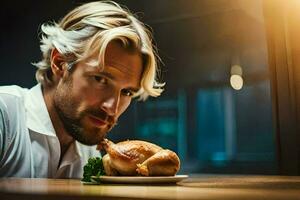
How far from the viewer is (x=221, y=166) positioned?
1.66 meters

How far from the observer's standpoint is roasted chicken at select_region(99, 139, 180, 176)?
3.23 feet

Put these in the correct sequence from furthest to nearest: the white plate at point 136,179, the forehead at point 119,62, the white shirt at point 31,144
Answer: the forehead at point 119,62
the white shirt at point 31,144
the white plate at point 136,179

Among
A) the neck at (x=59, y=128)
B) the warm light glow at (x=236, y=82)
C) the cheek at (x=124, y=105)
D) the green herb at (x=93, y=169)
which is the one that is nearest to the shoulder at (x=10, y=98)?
the neck at (x=59, y=128)

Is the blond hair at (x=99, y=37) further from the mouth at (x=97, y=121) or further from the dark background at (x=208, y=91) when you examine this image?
the mouth at (x=97, y=121)

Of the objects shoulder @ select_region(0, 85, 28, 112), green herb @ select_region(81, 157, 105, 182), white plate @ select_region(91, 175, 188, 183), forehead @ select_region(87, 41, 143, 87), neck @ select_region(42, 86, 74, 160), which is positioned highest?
forehead @ select_region(87, 41, 143, 87)

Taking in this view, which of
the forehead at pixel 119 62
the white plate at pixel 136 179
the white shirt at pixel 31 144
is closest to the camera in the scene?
the white plate at pixel 136 179

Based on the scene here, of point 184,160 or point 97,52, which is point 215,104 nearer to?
point 184,160

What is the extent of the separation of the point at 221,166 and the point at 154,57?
570 mm

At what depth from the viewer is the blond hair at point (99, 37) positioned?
172cm

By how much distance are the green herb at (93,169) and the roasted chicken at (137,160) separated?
0.5 inches

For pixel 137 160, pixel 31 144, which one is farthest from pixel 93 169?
pixel 31 144

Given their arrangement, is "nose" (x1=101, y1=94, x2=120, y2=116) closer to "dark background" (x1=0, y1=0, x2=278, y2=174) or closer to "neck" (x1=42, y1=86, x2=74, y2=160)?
"dark background" (x1=0, y1=0, x2=278, y2=174)

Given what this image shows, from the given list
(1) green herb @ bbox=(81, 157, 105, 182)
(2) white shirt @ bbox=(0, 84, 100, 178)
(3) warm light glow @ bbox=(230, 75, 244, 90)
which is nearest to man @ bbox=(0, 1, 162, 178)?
(2) white shirt @ bbox=(0, 84, 100, 178)

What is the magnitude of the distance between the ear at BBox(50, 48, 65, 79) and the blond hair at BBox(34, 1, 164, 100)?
0.02 metres
